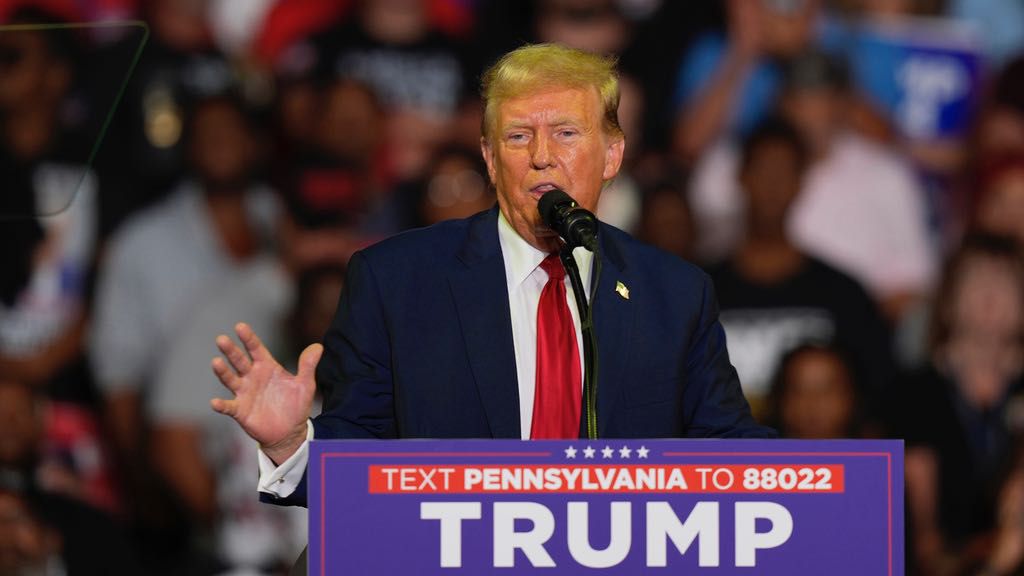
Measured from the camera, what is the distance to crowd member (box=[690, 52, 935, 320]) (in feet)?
19.2

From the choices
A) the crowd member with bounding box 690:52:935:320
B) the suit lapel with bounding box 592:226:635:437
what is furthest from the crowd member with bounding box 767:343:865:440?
the suit lapel with bounding box 592:226:635:437

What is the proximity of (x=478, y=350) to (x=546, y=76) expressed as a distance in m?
0.45

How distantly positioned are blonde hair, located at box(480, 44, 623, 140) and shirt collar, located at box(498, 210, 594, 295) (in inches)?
6.7

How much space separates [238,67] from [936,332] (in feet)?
8.74

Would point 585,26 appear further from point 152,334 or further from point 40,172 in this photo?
point 40,172

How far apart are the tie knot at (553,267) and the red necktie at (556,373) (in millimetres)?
22

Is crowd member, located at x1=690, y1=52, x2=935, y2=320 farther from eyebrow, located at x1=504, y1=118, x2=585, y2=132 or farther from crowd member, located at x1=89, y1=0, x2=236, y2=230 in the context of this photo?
eyebrow, located at x1=504, y1=118, x2=585, y2=132

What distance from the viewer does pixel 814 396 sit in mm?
5270

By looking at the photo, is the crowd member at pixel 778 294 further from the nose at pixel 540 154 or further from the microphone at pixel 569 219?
the microphone at pixel 569 219

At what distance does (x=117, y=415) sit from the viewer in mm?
5535

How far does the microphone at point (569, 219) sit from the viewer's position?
2.29 m

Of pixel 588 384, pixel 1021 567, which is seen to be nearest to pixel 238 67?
pixel 1021 567

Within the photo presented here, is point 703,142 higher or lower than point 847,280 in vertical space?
higher

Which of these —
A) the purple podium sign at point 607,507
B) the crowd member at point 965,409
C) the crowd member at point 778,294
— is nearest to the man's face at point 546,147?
the purple podium sign at point 607,507
